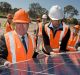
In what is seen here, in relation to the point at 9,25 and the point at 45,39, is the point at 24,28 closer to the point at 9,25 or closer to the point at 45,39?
the point at 45,39

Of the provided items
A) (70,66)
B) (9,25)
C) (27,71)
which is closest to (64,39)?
(70,66)

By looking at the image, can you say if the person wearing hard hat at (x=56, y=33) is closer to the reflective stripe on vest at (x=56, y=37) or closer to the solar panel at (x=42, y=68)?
the reflective stripe on vest at (x=56, y=37)

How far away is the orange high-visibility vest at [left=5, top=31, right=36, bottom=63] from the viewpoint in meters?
4.91

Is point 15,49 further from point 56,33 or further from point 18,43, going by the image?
point 56,33

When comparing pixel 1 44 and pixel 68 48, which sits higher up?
pixel 1 44

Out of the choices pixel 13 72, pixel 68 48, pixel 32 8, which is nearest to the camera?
pixel 13 72

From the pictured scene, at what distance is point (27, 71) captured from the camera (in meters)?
3.82

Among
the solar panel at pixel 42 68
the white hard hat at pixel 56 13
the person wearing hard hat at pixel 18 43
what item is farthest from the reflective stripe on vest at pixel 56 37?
the solar panel at pixel 42 68

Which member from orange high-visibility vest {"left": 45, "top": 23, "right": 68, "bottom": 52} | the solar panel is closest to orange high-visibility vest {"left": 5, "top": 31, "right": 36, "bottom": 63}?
the solar panel

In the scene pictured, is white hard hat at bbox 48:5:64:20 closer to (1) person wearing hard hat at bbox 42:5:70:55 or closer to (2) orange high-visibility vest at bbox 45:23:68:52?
(1) person wearing hard hat at bbox 42:5:70:55

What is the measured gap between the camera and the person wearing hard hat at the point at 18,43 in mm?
4848

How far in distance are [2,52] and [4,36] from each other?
0.93 feet

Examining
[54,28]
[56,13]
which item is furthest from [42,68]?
[54,28]

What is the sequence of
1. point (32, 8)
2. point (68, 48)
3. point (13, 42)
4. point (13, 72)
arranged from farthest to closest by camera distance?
point (32, 8)
point (68, 48)
point (13, 42)
point (13, 72)
